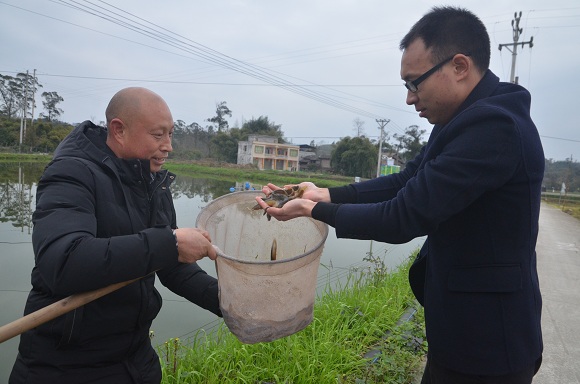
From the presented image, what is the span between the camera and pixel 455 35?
4.94ft

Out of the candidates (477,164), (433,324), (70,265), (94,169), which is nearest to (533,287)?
(433,324)

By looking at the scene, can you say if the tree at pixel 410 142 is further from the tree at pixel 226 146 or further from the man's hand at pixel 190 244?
the man's hand at pixel 190 244

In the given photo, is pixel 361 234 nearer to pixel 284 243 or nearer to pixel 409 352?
pixel 284 243

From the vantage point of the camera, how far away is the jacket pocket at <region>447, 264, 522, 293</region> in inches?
53.9

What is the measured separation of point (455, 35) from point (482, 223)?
0.73 m

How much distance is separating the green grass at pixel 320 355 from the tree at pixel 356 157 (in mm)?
41761

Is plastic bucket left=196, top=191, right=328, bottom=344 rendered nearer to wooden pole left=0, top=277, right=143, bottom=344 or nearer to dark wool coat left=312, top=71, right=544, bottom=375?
dark wool coat left=312, top=71, right=544, bottom=375

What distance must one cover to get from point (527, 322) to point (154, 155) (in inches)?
65.4

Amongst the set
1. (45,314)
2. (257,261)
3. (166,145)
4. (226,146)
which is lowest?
(45,314)

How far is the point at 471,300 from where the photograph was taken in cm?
142

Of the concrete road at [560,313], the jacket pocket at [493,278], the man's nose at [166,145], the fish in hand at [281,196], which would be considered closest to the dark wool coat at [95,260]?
the man's nose at [166,145]

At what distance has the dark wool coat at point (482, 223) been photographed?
1316 mm

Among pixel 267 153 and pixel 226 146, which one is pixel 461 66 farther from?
pixel 226 146

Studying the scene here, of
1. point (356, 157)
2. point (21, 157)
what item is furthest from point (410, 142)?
point (21, 157)
